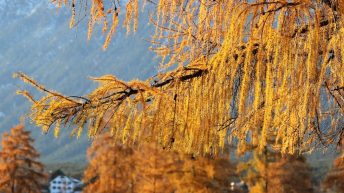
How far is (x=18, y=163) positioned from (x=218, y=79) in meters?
27.7

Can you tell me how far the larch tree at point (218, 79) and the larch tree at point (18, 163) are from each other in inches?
1044

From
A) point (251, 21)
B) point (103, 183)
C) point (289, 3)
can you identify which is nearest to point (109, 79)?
point (251, 21)

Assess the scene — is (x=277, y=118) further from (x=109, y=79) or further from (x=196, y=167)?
(x=196, y=167)

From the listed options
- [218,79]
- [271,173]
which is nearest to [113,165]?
[271,173]

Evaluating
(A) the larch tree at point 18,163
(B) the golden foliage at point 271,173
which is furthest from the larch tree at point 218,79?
(A) the larch tree at point 18,163

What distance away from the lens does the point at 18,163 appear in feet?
97.2

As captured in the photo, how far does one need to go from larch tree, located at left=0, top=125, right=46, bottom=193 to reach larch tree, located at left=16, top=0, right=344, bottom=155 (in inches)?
1044

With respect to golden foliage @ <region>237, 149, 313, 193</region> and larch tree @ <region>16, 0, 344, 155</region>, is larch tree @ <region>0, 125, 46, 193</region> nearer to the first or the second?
golden foliage @ <region>237, 149, 313, 193</region>

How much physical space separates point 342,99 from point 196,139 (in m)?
1.11

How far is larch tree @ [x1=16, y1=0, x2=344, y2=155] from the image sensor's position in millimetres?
3330

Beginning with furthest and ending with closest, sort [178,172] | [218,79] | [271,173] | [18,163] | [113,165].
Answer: [18,163] → [113,165] → [271,173] → [178,172] → [218,79]

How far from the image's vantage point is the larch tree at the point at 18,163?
29.4m

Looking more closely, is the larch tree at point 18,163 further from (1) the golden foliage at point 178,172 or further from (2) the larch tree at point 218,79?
(2) the larch tree at point 218,79

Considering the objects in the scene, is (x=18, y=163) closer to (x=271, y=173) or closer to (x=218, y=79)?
(x=271, y=173)
